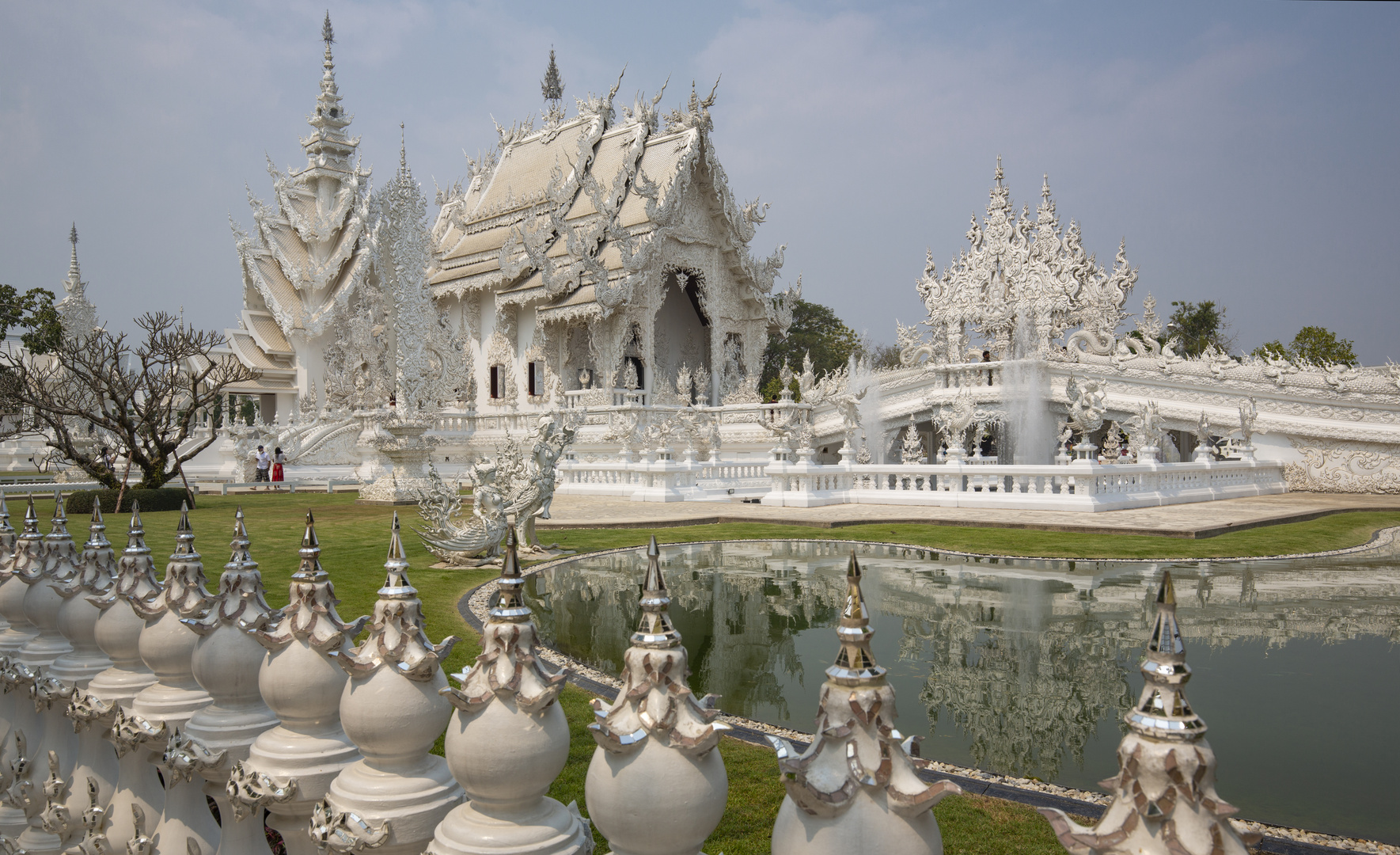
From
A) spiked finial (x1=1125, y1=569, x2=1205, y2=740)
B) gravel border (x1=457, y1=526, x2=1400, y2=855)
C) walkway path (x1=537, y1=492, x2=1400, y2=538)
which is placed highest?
spiked finial (x1=1125, y1=569, x2=1205, y2=740)

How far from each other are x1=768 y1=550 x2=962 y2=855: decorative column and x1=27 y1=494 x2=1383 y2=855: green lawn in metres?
1.71

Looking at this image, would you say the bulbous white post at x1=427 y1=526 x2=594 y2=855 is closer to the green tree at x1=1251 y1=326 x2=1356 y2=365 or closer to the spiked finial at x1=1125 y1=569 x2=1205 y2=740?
the spiked finial at x1=1125 y1=569 x2=1205 y2=740

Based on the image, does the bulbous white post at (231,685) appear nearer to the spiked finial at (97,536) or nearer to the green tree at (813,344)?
the spiked finial at (97,536)

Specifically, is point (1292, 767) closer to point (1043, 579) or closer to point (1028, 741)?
point (1028, 741)

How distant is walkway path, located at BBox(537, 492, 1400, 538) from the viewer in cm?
1168

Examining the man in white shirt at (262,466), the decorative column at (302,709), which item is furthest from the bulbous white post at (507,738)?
the man in white shirt at (262,466)

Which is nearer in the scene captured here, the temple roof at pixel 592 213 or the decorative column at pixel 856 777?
the decorative column at pixel 856 777

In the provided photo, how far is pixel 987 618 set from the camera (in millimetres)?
6488

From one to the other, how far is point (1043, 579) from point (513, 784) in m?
7.35

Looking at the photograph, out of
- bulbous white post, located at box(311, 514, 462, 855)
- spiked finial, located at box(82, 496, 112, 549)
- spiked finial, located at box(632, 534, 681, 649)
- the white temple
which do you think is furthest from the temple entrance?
spiked finial, located at box(632, 534, 681, 649)

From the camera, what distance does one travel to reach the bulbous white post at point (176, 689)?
2.46 metres

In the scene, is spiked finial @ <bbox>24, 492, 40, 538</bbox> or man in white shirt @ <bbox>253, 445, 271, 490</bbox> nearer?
spiked finial @ <bbox>24, 492, 40, 538</bbox>

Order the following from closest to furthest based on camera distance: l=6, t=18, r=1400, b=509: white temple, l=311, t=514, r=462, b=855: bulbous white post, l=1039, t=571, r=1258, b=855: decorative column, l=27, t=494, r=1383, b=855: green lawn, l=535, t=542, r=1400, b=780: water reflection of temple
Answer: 1. l=1039, t=571, r=1258, b=855: decorative column
2. l=311, t=514, r=462, b=855: bulbous white post
3. l=27, t=494, r=1383, b=855: green lawn
4. l=535, t=542, r=1400, b=780: water reflection of temple
5. l=6, t=18, r=1400, b=509: white temple

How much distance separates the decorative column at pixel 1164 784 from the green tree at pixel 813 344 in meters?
45.3
